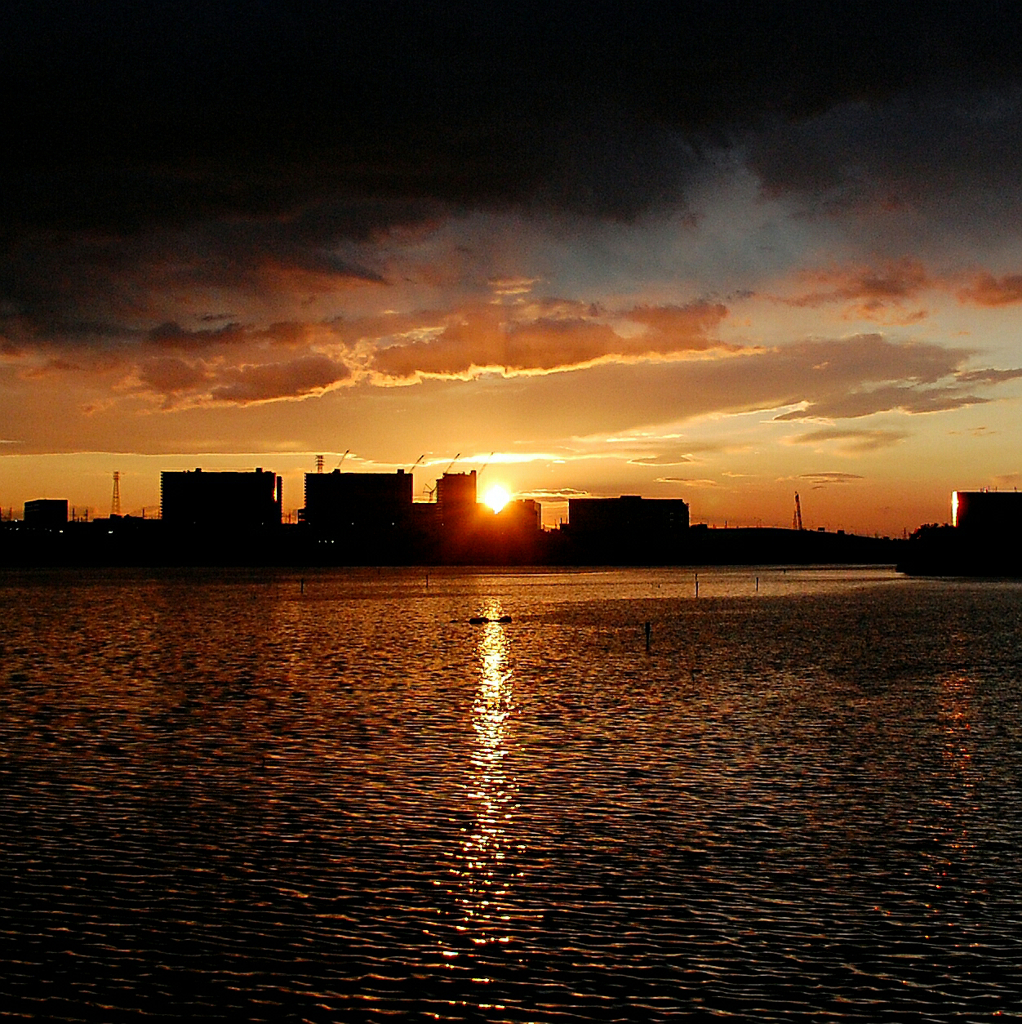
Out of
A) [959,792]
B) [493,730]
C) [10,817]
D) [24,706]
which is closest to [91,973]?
[10,817]

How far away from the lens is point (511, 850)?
3266 centimetres

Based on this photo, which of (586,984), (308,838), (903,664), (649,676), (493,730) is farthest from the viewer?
(903,664)

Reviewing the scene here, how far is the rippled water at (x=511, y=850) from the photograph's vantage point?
73.9 ft

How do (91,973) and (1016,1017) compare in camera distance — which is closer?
(1016,1017)

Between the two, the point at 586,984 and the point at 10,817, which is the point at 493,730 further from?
the point at 586,984

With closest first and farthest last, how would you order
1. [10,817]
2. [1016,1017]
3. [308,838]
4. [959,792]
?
[1016,1017]
[308,838]
[10,817]
[959,792]

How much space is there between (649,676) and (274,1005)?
59.0 meters

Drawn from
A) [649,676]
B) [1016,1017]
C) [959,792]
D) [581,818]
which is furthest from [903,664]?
[1016,1017]

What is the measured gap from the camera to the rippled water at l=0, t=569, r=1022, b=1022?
22.5 meters

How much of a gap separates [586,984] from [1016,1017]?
7.35 meters

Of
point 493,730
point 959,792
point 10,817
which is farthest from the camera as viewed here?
point 493,730

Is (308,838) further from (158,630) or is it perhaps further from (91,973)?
(158,630)

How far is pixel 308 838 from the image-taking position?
34125mm

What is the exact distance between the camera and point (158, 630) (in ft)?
419
